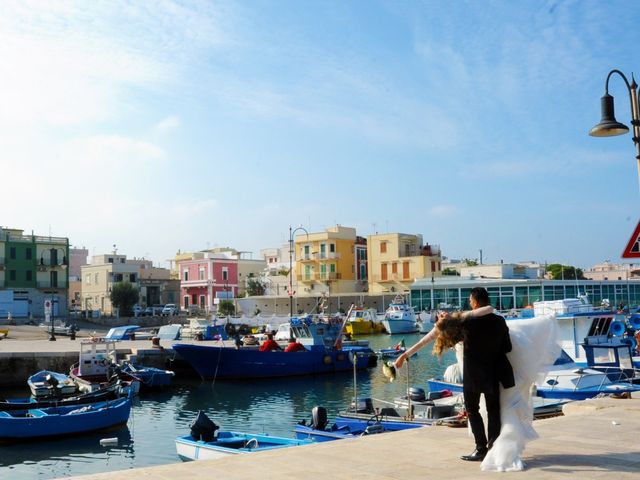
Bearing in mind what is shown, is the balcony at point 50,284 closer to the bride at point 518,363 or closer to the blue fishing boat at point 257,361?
the blue fishing boat at point 257,361

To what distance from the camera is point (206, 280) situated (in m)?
90.1

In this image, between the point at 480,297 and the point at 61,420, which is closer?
the point at 480,297

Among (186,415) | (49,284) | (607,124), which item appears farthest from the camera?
(49,284)

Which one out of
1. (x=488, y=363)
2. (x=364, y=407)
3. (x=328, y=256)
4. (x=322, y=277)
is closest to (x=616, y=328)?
(x=364, y=407)

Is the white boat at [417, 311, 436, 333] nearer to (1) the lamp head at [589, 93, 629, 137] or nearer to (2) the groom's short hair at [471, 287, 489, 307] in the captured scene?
(1) the lamp head at [589, 93, 629, 137]

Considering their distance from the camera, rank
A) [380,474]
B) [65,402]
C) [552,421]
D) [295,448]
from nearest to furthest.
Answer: [380,474], [295,448], [552,421], [65,402]

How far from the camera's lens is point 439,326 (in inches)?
259

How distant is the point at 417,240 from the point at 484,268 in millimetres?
9586

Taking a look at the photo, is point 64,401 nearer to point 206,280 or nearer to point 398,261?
point 398,261

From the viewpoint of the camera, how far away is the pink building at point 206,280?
9019 cm

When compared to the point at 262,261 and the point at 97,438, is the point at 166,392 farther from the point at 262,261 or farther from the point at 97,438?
the point at 262,261

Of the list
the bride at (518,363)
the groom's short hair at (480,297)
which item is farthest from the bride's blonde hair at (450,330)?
the groom's short hair at (480,297)

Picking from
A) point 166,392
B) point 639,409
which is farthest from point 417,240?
point 639,409

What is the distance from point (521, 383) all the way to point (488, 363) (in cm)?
42
